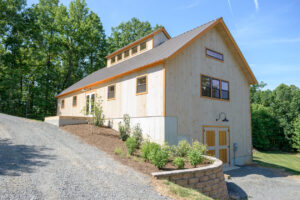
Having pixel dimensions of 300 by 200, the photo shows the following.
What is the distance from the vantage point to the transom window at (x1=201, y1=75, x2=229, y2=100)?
41.6ft

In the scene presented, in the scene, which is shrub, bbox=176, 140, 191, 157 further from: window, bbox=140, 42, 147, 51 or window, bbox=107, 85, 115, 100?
window, bbox=140, 42, 147, 51

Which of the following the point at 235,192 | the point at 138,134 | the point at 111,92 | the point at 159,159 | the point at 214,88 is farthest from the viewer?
the point at 111,92

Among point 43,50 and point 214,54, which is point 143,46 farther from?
point 43,50

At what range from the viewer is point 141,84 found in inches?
475

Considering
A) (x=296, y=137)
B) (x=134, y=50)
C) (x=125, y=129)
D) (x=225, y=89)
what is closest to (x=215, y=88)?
(x=225, y=89)

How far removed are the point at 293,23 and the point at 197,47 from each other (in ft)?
A: 20.0

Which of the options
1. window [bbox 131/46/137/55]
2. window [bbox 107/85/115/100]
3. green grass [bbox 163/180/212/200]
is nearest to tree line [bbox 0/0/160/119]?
window [bbox 131/46/137/55]

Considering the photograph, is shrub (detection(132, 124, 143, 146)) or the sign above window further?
the sign above window

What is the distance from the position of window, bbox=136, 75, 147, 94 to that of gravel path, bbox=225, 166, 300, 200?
6.53m

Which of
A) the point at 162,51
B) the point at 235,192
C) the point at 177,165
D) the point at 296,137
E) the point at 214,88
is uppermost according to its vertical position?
the point at 162,51

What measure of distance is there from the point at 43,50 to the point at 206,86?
28.7m

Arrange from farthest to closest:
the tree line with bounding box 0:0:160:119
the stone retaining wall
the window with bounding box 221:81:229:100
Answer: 1. the tree line with bounding box 0:0:160:119
2. the window with bounding box 221:81:229:100
3. the stone retaining wall

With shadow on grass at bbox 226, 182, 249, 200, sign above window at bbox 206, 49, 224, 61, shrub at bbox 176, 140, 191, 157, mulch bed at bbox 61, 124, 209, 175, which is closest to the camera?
mulch bed at bbox 61, 124, 209, 175

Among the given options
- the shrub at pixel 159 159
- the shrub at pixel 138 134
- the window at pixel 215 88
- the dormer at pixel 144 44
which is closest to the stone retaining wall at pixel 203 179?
the shrub at pixel 159 159
